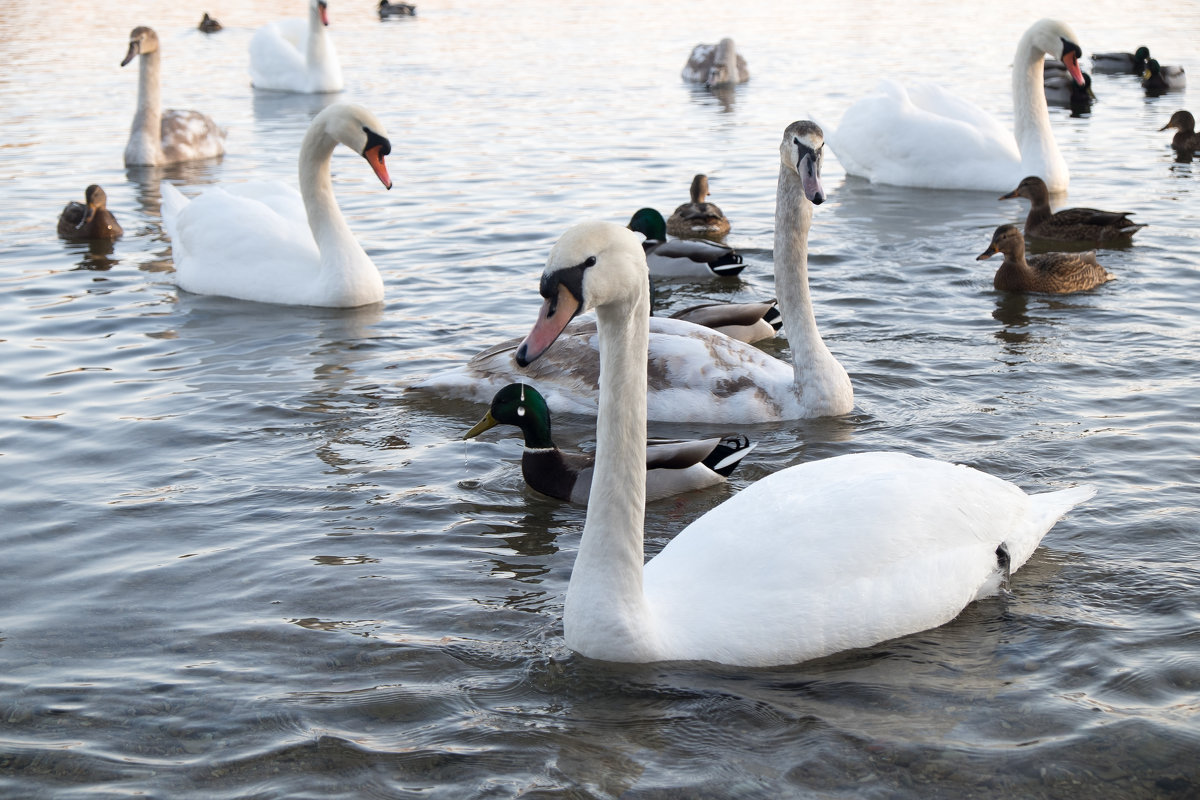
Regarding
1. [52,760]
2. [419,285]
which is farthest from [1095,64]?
[52,760]

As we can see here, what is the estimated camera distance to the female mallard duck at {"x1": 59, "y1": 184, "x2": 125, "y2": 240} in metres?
13.0

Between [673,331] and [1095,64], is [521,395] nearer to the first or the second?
[673,331]

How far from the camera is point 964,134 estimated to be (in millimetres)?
14516

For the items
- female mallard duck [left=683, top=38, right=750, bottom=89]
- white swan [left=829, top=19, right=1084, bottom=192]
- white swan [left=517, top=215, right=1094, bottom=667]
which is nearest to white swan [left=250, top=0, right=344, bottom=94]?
female mallard duck [left=683, top=38, right=750, bottom=89]

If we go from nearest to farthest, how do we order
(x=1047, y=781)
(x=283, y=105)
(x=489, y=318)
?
(x=1047, y=781), (x=489, y=318), (x=283, y=105)

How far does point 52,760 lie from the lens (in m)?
4.66

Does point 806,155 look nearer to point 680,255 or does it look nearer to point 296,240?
point 680,255

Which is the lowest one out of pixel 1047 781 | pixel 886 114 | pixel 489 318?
pixel 1047 781

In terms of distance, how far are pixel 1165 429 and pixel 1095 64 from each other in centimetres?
1667

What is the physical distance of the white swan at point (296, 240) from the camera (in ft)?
35.0

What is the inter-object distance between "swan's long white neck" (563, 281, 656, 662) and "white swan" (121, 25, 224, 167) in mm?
13392

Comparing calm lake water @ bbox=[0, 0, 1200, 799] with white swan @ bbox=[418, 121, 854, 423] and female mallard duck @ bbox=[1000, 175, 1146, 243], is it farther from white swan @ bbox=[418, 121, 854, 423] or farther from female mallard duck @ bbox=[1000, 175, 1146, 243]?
female mallard duck @ bbox=[1000, 175, 1146, 243]

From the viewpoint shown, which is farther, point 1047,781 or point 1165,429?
point 1165,429

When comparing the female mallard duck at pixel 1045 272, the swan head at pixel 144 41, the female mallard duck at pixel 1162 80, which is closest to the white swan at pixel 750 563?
the female mallard duck at pixel 1045 272
